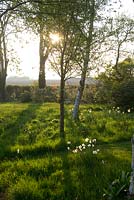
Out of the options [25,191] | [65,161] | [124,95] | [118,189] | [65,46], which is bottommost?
[25,191]

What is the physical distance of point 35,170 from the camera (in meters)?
11.2

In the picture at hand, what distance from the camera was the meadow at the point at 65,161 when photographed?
941 cm

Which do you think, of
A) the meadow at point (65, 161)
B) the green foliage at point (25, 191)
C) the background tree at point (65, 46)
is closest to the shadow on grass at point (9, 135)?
the meadow at point (65, 161)

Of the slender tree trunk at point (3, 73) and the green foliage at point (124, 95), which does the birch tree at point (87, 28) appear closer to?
the green foliage at point (124, 95)

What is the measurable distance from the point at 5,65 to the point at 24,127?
1091 inches

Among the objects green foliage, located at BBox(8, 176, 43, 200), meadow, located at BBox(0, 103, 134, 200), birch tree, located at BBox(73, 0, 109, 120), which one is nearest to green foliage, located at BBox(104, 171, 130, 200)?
meadow, located at BBox(0, 103, 134, 200)

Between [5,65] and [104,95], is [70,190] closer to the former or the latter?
[104,95]

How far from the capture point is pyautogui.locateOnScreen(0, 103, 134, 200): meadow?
9410 millimetres

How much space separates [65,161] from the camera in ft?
39.9

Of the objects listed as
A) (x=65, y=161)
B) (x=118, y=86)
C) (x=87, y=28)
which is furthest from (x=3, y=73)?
(x=65, y=161)

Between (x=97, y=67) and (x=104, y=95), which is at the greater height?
(x=97, y=67)

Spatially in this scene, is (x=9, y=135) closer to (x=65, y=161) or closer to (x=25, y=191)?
(x=65, y=161)

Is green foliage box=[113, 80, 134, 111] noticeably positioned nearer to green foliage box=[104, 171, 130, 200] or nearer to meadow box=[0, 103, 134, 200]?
meadow box=[0, 103, 134, 200]

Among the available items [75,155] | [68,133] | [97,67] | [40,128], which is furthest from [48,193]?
[97,67]
